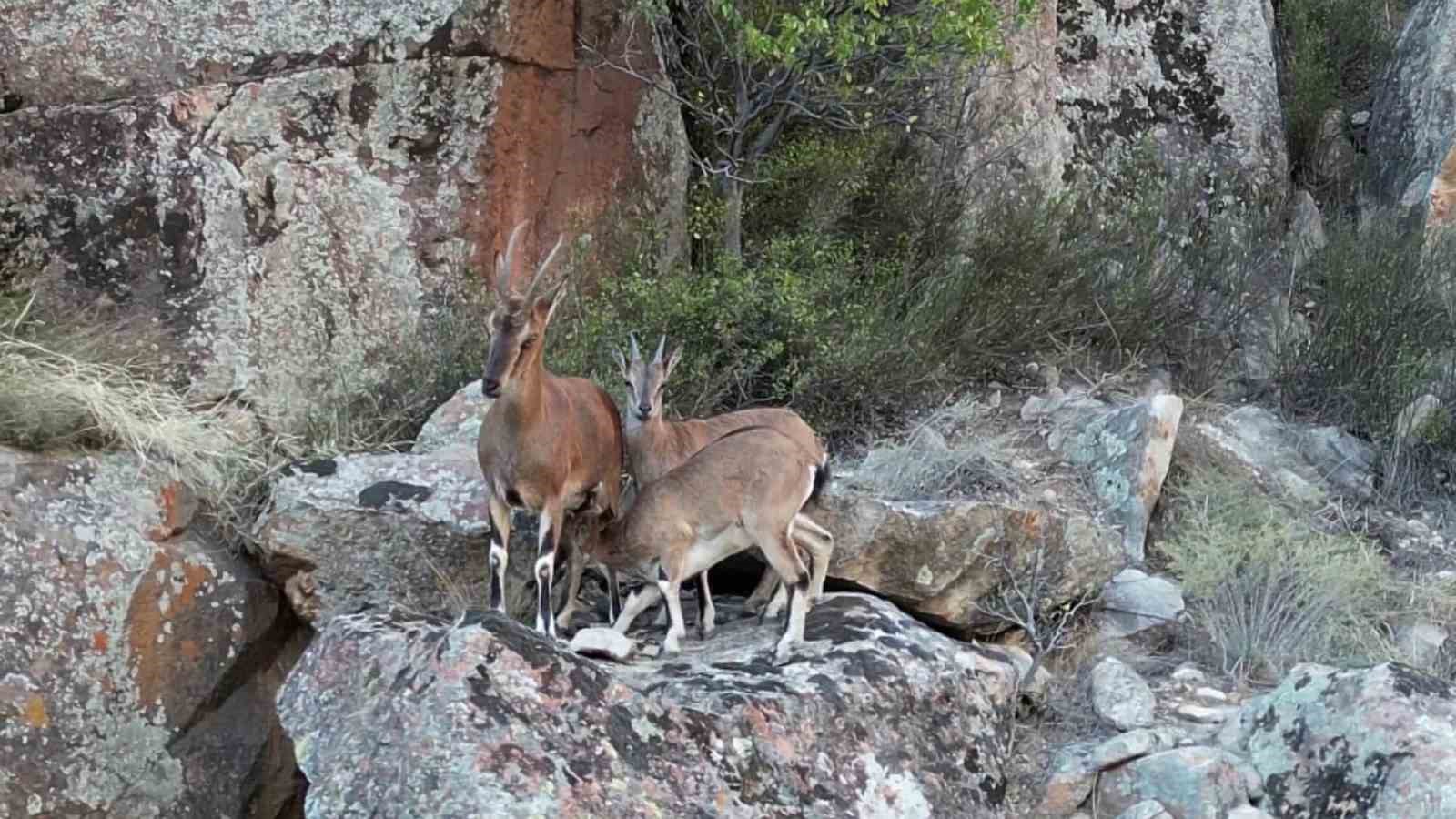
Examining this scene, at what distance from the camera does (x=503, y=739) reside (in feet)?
18.0

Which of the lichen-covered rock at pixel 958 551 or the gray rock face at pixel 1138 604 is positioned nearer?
the lichen-covered rock at pixel 958 551

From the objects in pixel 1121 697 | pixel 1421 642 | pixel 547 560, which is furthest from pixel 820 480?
pixel 1421 642

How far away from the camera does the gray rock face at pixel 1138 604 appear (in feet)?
27.3

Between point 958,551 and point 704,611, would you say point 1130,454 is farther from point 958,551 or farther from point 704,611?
point 704,611

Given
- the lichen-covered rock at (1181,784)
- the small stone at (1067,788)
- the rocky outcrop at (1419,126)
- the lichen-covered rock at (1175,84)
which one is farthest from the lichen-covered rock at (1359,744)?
the lichen-covered rock at (1175,84)

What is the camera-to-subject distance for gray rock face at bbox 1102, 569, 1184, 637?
27.3ft

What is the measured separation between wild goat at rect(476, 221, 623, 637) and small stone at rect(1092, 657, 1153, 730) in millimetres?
2114

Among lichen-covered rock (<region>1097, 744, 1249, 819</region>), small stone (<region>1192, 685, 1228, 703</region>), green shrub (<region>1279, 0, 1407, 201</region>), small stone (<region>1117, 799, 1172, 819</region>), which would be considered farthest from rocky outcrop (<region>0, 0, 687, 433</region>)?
green shrub (<region>1279, 0, 1407, 201</region>)

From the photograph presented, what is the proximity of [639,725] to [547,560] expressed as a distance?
1332mm

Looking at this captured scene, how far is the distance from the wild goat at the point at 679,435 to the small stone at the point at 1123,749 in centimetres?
138

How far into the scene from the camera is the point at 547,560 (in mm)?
6980

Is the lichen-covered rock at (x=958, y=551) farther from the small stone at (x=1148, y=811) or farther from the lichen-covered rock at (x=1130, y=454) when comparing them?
the small stone at (x=1148, y=811)

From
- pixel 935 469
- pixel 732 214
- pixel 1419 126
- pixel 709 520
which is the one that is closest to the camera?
pixel 709 520

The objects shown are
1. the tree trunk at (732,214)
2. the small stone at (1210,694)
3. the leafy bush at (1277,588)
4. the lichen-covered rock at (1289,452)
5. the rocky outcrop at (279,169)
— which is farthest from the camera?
the tree trunk at (732,214)
